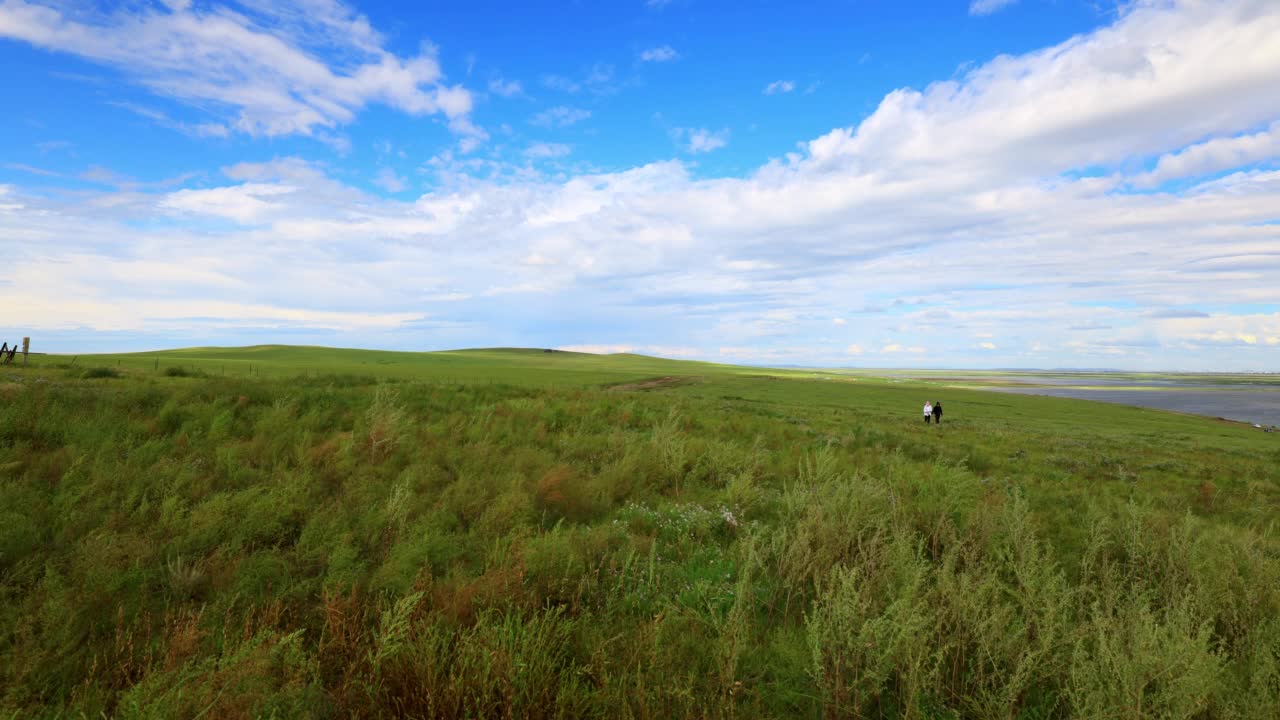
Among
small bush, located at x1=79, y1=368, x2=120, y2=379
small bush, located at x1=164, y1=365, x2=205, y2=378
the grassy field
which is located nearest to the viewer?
the grassy field

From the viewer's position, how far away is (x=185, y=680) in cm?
319

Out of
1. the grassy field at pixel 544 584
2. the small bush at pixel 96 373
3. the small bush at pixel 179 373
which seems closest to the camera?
the grassy field at pixel 544 584

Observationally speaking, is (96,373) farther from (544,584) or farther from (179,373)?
(544,584)

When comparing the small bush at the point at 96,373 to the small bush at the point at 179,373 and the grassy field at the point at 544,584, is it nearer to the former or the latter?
the small bush at the point at 179,373

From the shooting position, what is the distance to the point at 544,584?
15.5ft

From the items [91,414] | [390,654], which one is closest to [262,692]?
[390,654]

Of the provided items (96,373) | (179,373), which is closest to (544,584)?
(96,373)

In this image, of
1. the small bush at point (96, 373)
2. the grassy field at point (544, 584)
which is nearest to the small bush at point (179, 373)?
the small bush at point (96, 373)

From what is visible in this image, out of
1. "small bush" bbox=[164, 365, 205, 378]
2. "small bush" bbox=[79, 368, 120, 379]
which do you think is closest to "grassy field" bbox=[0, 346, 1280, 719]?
"small bush" bbox=[79, 368, 120, 379]

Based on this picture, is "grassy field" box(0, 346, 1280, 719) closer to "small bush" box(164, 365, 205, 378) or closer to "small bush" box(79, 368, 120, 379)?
"small bush" box(79, 368, 120, 379)

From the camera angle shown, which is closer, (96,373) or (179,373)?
(96,373)

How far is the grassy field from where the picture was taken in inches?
134

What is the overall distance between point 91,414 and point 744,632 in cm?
1042

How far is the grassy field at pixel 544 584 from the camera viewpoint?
3.41 m
